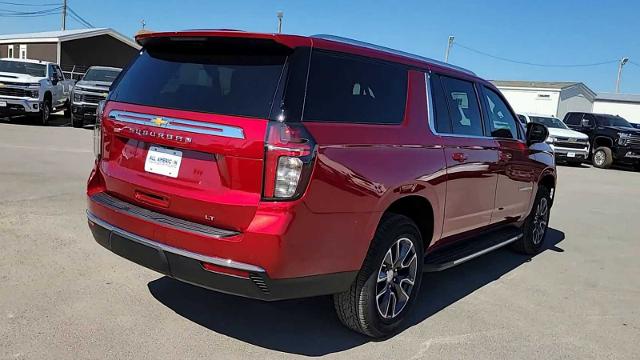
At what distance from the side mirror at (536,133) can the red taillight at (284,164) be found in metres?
3.62

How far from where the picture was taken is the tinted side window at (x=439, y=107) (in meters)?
4.18

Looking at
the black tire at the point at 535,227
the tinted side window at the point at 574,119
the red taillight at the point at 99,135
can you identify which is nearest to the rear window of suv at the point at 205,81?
the red taillight at the point at 99,135

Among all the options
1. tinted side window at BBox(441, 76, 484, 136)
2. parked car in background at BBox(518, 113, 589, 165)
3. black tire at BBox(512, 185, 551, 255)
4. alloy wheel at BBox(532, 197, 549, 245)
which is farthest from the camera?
parked car in background at BBox(518, 113, 589, 165)

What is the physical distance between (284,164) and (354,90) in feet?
2.74

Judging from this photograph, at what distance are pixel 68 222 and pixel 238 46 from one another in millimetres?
3702

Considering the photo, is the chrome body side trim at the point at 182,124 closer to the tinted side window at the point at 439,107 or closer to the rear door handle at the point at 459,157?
the tinted side window at the point at 439,107

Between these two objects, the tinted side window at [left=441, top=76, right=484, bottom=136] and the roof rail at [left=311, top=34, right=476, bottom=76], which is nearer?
the roof rail at [left=311, top=34, right=476, bottom=76]

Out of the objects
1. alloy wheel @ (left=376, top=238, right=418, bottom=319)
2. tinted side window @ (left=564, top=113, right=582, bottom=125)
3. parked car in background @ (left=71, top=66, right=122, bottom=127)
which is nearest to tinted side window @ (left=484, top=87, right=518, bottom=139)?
alloy wheel @ (left=376, top=238, right=418, bottom=319)

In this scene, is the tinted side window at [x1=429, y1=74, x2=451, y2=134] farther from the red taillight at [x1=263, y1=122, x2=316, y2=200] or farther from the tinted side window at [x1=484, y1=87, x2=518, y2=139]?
the red taillight at [x1=263, y1=122, x2=316, y2=200]

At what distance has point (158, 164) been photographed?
3.31 meters

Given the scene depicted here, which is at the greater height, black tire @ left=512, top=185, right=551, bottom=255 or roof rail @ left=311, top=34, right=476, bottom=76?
roof rail @ left=311, top=34, right=476, bottom=76

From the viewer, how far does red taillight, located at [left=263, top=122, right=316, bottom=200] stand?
294 cm

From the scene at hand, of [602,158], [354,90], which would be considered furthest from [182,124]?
[602,158]

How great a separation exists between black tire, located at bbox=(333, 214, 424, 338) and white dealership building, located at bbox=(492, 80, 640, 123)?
3875cm
